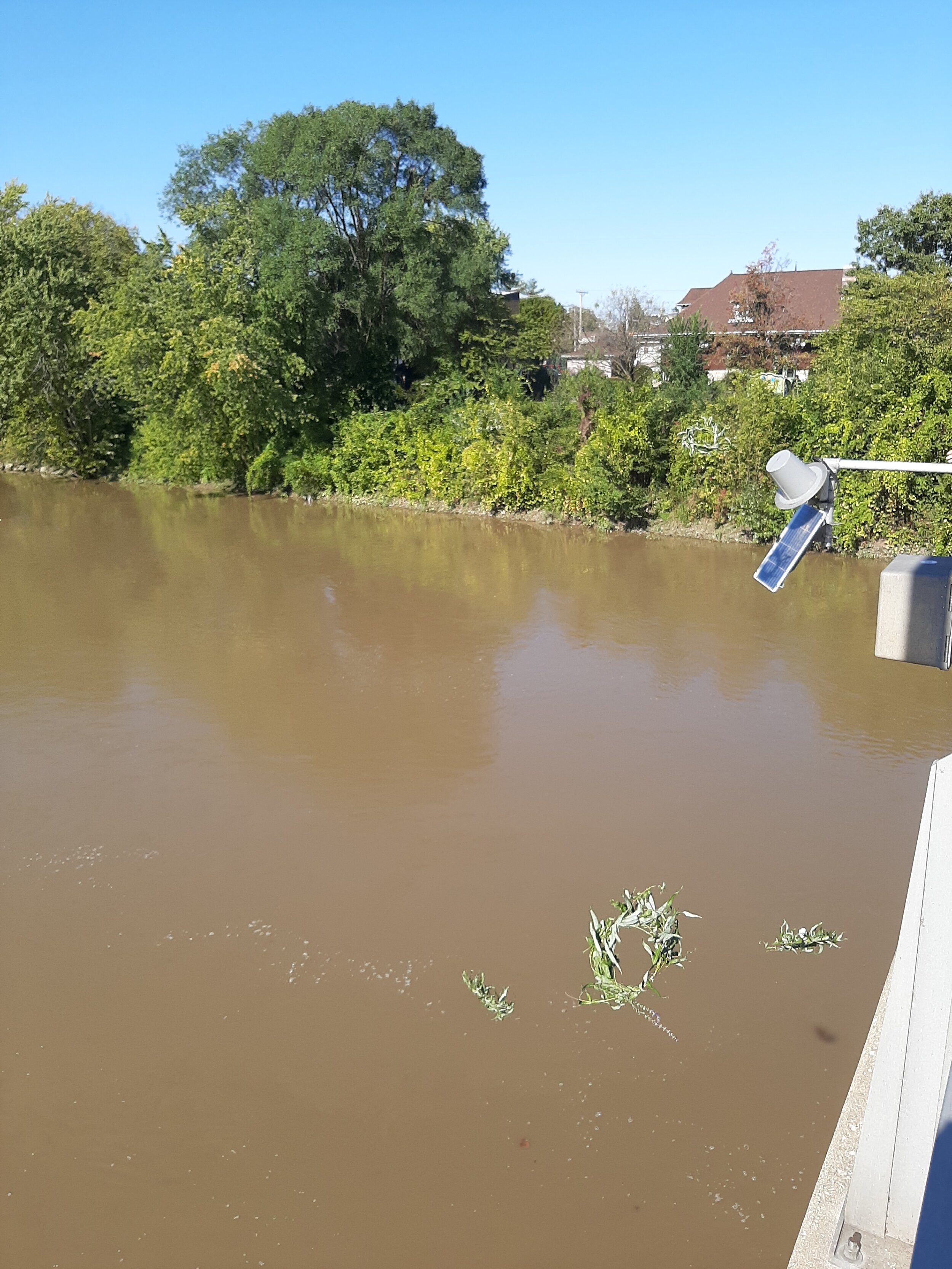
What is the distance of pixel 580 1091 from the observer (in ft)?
12.7

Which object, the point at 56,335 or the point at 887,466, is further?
the point at 56,335

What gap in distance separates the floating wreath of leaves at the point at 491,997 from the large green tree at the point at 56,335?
55.2 ft

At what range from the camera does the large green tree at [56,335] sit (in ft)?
57.8

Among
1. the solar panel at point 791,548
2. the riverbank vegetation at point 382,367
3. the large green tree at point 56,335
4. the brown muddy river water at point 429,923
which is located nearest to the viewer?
the solar panel at point 791,548

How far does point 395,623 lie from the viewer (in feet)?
32.9

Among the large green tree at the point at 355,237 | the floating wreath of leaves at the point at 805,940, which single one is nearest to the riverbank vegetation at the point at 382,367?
the large green tree at the point at 355,237

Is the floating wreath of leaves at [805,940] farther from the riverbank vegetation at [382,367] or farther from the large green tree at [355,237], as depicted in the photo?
the large green tree at [355,237]

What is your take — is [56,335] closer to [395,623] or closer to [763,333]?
[395,623]

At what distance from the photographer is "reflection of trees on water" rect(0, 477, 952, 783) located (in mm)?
7523

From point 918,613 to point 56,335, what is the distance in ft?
63.0

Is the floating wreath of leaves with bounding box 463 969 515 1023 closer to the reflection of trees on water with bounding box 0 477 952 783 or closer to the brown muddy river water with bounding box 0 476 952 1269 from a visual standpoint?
the brown muddy river water with bounding box 0 476 952 1269

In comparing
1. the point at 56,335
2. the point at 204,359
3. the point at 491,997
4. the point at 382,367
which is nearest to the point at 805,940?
the point at 491,997

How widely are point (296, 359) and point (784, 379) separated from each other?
943cm

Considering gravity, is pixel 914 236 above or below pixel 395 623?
above
